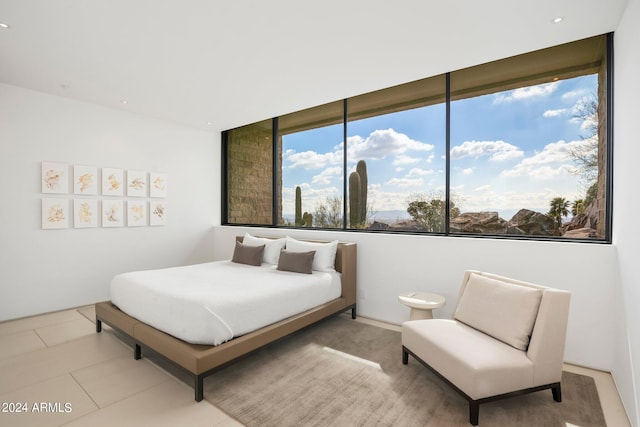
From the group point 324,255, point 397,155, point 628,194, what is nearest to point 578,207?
point 628,194

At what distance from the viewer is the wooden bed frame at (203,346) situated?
2.20 m

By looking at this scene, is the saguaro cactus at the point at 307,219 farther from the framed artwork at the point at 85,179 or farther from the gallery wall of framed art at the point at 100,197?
the framed artwork at the point at 85,179

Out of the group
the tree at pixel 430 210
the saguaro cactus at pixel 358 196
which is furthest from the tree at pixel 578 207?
the saguaro cactus at pixel 358 196

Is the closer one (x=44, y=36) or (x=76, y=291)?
(x=44, y=36)

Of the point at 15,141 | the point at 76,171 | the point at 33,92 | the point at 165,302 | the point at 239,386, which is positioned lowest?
the point at 239,386

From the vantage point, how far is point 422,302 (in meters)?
2.95

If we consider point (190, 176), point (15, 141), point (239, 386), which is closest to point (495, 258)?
point (239, 386)

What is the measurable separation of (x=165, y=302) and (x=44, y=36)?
2.49m

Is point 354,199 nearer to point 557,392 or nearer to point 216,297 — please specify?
point 216,297

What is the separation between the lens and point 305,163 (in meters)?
4.96

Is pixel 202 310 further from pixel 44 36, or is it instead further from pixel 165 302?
pixel 44 36

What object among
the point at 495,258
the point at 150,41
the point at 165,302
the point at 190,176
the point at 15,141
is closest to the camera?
the point at 165,302

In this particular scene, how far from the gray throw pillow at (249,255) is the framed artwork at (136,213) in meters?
1.75

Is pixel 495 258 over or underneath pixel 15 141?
underneath
